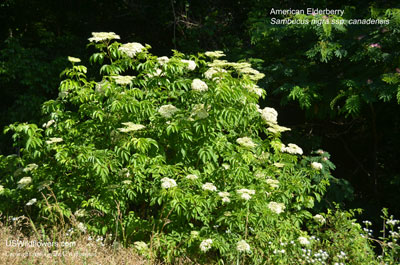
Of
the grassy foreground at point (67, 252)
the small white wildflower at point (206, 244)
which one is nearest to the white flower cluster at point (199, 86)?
the small white wildflower at point (206, 244)

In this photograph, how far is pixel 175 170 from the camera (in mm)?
3180

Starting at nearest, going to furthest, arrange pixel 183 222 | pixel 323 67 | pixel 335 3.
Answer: pixel 183 222 < pixel 323 67 < pixel 335 3

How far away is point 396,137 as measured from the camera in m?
4.98

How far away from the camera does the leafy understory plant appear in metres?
3.13

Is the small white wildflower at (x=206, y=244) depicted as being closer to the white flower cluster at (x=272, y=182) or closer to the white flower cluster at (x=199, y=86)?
the white flower cluster at (x=272, y=182)

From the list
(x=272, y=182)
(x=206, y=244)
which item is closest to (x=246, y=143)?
(x=272, y=182)

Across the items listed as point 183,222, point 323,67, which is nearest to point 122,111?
point 183,222

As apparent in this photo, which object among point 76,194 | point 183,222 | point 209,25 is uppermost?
point 209,25

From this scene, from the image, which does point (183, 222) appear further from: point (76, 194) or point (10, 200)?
point (10, 200)

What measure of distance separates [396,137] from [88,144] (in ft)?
13.0

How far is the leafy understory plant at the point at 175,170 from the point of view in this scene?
3129 millimetres

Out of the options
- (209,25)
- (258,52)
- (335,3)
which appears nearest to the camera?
(258,52)

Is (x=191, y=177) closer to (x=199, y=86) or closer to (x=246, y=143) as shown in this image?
(x=246, y=143)

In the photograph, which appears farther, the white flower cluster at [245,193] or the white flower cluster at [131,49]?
the white flower cluster at [131,49]
